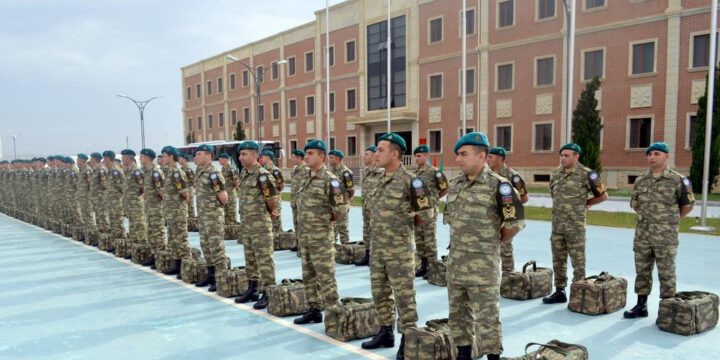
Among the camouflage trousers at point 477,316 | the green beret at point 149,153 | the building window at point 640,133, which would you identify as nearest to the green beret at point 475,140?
the camouflage trousers at point 477,316

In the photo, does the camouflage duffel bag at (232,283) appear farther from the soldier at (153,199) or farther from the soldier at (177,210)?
the soldier at (153,199)

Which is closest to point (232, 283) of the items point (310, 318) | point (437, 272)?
point (310, 318)

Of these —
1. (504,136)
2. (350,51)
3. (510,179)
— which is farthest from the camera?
(350,51)

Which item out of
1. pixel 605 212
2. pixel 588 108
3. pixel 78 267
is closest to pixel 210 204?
pixel 78 267

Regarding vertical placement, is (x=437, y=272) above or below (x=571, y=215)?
below

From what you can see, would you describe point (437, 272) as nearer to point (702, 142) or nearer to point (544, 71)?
point (702, 142)

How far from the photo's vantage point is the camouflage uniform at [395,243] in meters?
4.67

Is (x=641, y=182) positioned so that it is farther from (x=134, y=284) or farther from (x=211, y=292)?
(x=134, y=284)

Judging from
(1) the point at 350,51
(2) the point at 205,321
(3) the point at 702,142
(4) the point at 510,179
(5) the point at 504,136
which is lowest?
(2) the point at 205,321

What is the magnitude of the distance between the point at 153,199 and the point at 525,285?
21.4 feet

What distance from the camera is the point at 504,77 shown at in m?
27.7

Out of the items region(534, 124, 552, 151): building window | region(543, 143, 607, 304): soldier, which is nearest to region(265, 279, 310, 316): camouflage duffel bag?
region(543, 143, 607, 304): soldier

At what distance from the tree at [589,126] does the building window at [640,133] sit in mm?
1538

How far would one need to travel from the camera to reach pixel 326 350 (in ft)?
16.1
